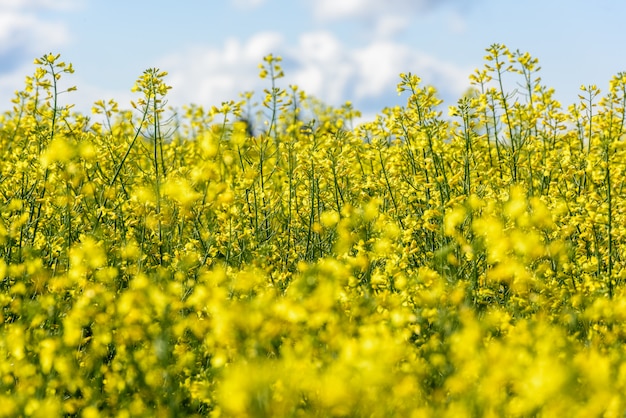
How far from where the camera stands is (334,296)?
2.71 m

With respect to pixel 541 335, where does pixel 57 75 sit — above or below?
above

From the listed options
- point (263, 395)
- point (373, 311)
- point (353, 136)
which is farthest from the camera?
point (353, 136)

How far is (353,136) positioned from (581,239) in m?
2.25

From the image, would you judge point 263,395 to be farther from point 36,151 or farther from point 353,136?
point 36,151

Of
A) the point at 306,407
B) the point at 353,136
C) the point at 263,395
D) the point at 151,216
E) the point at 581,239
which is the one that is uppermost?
the point at 353,136

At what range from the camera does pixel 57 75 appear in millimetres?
5098

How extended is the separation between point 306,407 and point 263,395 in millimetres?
538

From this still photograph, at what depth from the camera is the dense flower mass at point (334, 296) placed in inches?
86.7

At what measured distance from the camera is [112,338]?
333 centimetres

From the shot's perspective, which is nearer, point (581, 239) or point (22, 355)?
point (22, 355)

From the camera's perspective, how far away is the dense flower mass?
7.22 feet

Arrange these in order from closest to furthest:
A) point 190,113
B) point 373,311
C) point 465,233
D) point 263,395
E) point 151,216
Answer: point 263,395 < point 373,311 < point 465,233 < point 151,216 < point 190,113

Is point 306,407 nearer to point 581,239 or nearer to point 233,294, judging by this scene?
point 233,294

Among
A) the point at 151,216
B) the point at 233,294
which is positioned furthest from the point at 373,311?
the point at 151,216
